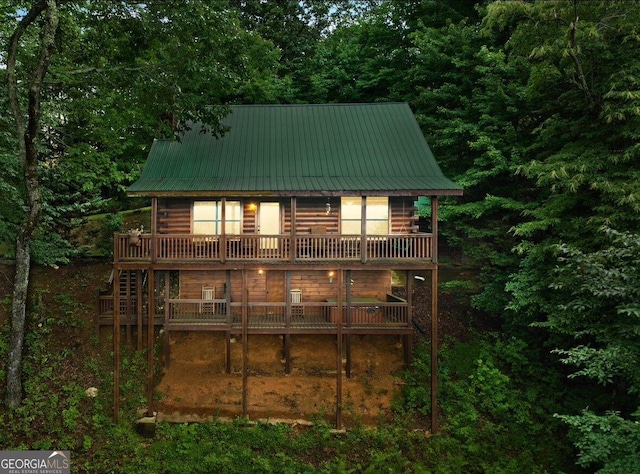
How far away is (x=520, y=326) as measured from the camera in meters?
14.6

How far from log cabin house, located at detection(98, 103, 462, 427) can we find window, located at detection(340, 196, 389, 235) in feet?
0.14

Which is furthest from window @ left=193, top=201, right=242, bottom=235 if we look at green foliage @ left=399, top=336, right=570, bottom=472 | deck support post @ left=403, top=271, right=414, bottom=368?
green foliage @ left=399, top=336, right=570, bottom=472

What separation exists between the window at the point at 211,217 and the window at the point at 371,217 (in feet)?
14.2

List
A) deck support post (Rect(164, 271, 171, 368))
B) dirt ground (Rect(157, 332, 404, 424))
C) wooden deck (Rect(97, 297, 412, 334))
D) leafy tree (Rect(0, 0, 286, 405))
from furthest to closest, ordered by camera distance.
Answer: deck support post (Rect(164, 271, 171, 368))
wooden deck (Rect(97, 297, 412, 334))
dirt ground (Rect(157, 332, 404, 424))
leafy tree (Rect(0, 0, 286, 405))

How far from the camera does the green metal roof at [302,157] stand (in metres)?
12.1

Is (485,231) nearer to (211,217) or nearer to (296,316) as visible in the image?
(296,316)

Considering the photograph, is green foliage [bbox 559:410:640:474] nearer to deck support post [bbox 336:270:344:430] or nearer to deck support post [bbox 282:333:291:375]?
deck support post [bbox 336:270:344:430]

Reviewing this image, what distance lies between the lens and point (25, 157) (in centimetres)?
1118

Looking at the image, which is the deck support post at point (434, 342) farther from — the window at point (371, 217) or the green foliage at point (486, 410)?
the window at point (371, 217)

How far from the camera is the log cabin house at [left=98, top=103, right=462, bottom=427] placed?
12125 mm

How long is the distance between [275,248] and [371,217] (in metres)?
4.39

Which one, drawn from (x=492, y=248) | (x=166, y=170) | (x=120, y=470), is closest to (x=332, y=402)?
(x=120, y=470)

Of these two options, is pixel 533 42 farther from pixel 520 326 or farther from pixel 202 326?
pixel 202 326

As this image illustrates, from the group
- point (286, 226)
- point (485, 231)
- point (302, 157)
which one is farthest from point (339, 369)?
point (485, 231)
